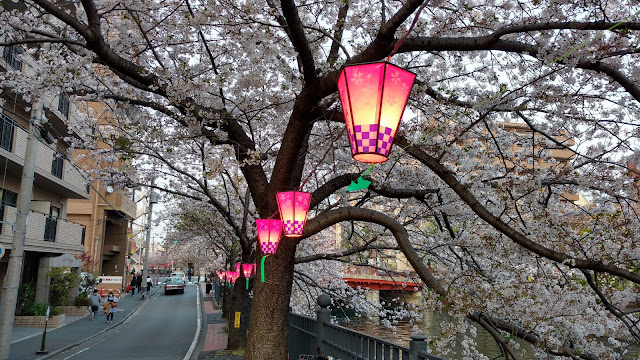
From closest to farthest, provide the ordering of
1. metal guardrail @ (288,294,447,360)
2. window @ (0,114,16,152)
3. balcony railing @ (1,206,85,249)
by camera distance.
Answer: metal guardrail @ (288,294,447,360) < window @ (0,114,16,152) < balcony railing @ (1,206,85,249)

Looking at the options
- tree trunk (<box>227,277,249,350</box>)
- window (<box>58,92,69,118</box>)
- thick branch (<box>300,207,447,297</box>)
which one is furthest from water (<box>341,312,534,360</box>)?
window (<box>58,92,69,118</box>)

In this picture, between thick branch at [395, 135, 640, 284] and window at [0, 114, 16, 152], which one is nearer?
thick branch at [395, 135, 640, 284]

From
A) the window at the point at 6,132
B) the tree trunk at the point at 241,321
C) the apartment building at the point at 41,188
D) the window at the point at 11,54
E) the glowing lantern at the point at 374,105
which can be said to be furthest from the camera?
the apartment building at the point at 41,188

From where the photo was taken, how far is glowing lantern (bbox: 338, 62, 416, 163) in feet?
10.6

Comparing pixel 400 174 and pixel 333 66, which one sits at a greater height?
pixel 333 66

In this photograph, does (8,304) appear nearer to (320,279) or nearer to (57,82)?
(57,82)

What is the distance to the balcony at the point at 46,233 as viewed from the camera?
52.7 feet

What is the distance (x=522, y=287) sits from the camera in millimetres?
6426

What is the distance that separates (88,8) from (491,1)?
5715 millimetres

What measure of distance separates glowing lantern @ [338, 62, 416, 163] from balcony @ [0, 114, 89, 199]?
11973 millimetres

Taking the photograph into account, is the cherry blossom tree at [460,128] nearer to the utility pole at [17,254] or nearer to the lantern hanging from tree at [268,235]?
the lantern hanging from tree at [268,235]

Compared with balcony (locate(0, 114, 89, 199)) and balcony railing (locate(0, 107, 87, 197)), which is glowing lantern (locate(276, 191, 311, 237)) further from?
balcony (locate(0, 114, 89, 199))

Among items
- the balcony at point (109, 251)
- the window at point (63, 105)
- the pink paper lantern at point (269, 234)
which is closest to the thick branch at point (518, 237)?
the pink paper lantern at point (269, 234)

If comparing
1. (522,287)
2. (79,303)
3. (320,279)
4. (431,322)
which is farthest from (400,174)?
(79,303)
